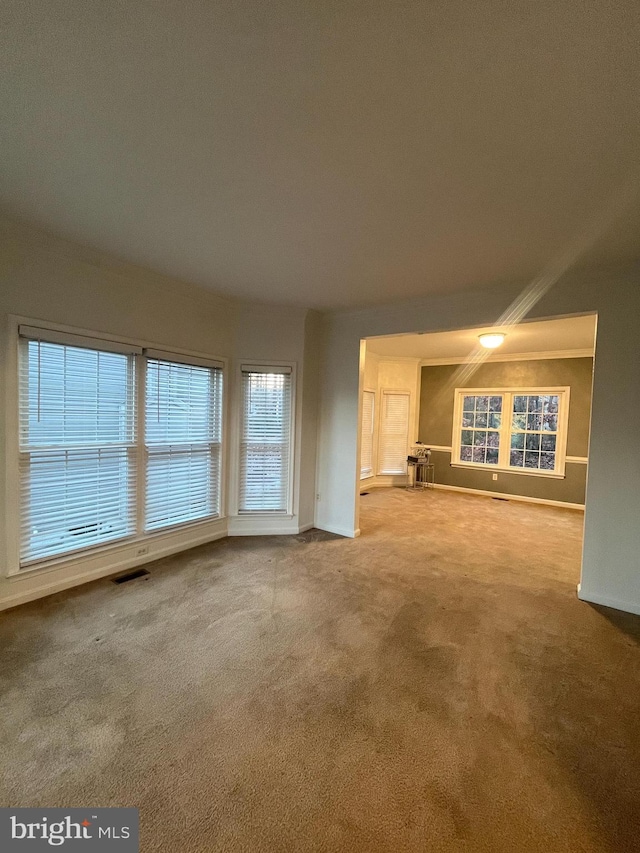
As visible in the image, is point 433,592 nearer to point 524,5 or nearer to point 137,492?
point 137,492

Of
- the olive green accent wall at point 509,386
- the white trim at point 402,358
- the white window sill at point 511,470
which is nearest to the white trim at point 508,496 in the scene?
the olive green accent wall at point 509,386

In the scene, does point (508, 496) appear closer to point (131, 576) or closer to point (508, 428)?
point (508, 428)

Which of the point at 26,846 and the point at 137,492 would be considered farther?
the point at 137,492

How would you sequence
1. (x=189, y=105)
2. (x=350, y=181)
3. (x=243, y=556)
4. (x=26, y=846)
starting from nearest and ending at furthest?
(x=26, y=846) < (x=189, y=105) < (x=350, y=181) < (x=243, y=556)

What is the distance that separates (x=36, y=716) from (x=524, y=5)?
3302 mm

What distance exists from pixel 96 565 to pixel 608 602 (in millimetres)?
4263

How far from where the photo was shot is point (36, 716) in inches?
67.7

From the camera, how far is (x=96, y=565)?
10.3 ft

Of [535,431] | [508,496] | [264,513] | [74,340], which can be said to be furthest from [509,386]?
[74,340]

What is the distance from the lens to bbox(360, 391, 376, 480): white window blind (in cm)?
718

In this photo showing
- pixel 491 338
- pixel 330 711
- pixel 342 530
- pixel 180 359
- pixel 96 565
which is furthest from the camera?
pixel 491 338

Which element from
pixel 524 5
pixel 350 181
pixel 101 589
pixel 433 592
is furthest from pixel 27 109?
pixel 433 592

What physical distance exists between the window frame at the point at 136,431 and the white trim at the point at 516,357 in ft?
15.9

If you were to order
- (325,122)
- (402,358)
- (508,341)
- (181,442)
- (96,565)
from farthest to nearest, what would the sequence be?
(402,358)
(508,341)
(181,442)
(96,565)
(325,122)
